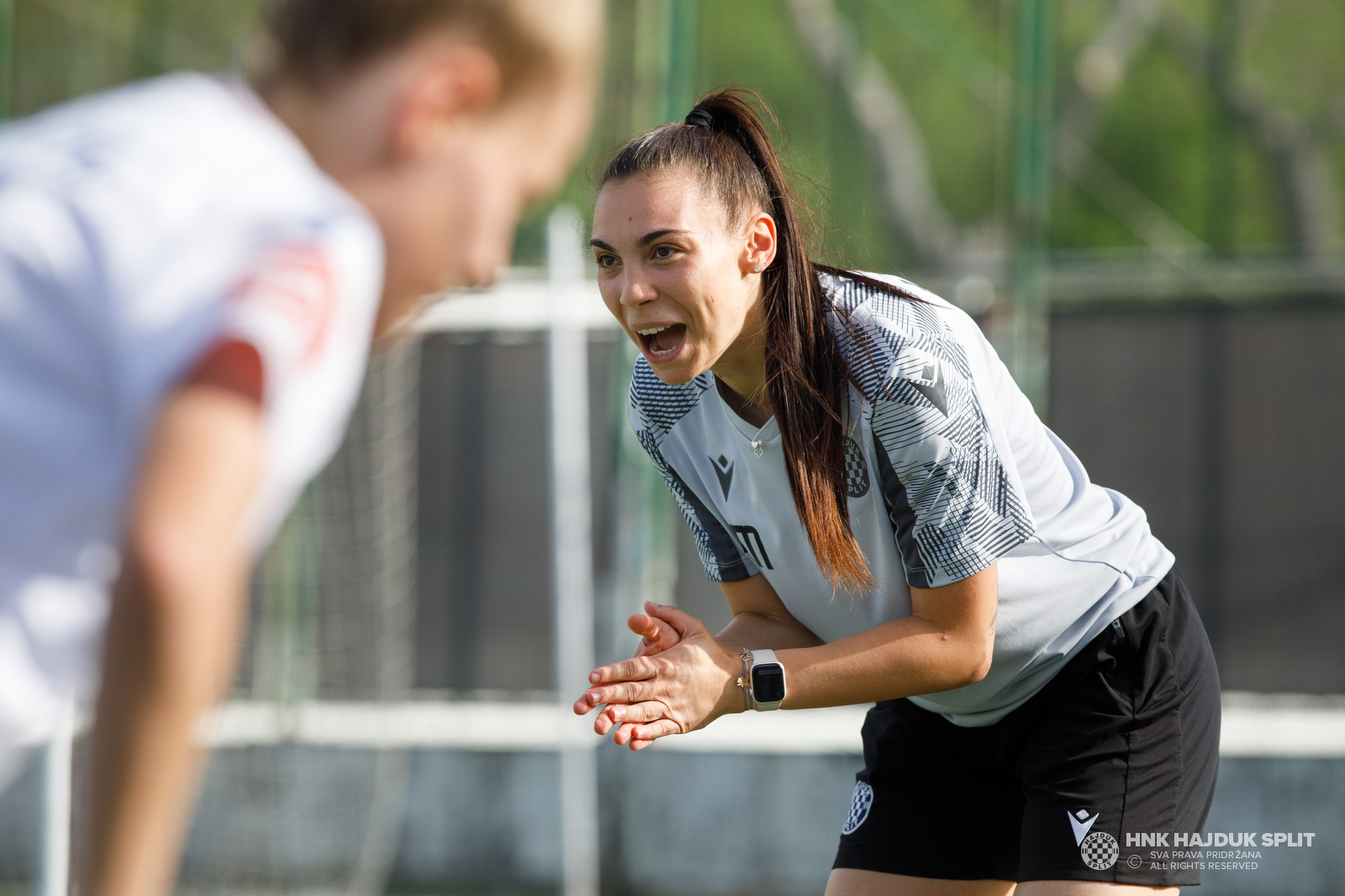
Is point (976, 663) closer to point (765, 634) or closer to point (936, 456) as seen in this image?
point (936, 456)

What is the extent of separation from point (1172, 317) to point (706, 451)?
3279 mm

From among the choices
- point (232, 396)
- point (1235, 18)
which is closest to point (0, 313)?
point (232, 396)

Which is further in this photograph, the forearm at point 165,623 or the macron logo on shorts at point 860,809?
the macron logo on shorts at point 860,809

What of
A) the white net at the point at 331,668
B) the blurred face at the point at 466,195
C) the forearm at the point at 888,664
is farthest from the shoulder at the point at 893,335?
the white net at the point at 331,668

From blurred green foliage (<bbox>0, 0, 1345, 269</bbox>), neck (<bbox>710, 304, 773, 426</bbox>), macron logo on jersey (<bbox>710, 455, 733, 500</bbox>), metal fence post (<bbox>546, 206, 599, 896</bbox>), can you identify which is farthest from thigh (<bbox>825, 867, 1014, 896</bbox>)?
blurred green foliage (<bbox>0, 0, 1345, 269</bbox>)

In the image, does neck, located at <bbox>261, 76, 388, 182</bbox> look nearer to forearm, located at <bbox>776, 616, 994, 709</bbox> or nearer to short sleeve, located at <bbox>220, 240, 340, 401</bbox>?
short sleeve, located at <bbox>220, 240, 340, 401</bbox>

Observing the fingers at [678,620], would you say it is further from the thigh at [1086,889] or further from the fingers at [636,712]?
the thigh at [1086,889]

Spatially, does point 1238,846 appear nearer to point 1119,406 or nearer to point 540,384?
point 1119,406

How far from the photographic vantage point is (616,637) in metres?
5.23

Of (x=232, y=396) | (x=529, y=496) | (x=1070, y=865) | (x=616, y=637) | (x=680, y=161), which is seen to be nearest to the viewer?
(x=232, y=396)

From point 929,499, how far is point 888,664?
12.4 inches

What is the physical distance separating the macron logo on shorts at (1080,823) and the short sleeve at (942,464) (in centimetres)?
55

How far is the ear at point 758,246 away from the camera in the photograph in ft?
8.55

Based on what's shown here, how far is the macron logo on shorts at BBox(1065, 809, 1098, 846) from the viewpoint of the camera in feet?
8.04
